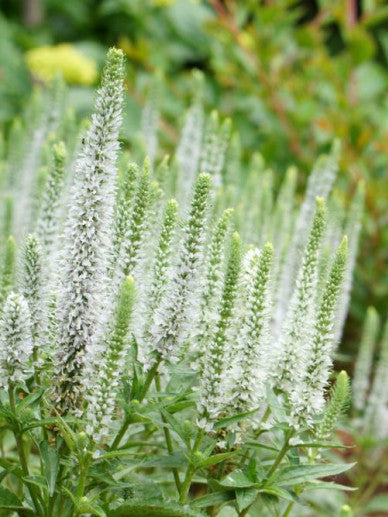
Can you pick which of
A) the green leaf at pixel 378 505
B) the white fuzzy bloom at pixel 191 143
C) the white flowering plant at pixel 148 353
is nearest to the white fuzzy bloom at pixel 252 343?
the white flowering plant at pixel 148 353

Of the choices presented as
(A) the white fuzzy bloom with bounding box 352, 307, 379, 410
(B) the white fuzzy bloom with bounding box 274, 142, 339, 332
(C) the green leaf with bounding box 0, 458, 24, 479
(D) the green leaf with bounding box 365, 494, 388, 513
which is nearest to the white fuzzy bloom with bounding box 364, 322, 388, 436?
(A) the white fuzzy bloom with bounding box 352, 307, 379, 410

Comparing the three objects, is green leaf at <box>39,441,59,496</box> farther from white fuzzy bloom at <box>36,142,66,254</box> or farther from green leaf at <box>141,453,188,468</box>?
white fuzzy bloom at <box>36,142,66,254</box>

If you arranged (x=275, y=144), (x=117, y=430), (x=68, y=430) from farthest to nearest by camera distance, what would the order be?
(x=275, y=144), (x=117, y=430), (x=68, y=430)

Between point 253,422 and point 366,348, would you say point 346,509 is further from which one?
point 366,348

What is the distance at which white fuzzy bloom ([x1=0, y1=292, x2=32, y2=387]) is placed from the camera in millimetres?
1987

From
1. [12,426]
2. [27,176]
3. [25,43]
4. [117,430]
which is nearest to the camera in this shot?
[12,426]

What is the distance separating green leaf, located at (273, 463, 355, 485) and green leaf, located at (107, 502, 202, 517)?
26cm

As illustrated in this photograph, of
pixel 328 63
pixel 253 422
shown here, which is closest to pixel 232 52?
pixel 328 63

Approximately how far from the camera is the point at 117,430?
2.38 m

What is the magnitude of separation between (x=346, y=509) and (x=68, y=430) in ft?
2.85

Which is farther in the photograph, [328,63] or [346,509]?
[328,63]

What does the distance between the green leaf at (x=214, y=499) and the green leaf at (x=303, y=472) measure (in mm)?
143

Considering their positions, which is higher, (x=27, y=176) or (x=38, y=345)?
(x=27, y=176)

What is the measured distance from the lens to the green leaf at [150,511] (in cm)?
218
